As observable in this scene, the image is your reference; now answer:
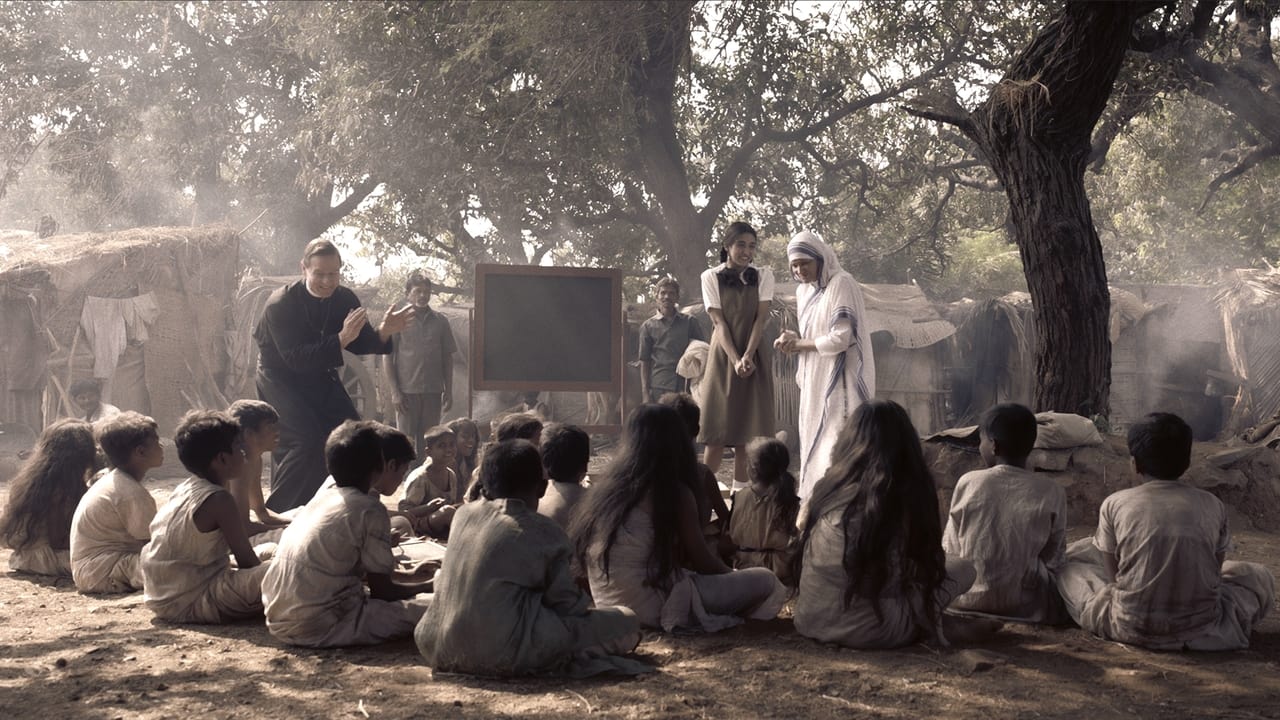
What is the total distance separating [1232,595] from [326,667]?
3.44 meters

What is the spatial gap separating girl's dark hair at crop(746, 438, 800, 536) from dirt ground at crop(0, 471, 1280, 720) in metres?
0.53

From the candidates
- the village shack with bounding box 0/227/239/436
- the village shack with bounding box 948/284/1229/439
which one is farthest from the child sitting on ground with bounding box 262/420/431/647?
the village shack with bounding box 948/284/1229/439

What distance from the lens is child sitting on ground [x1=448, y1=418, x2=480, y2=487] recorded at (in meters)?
7.28

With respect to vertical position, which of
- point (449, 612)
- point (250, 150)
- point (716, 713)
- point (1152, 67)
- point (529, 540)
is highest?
point (250, 150)

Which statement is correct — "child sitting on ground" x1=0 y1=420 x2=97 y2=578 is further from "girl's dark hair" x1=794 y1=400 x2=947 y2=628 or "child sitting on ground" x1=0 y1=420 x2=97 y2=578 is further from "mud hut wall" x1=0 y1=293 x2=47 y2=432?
"mud hut wall" x1=0 y1=293 x2=47 y2=432

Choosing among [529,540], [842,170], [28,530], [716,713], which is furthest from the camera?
[842,170]

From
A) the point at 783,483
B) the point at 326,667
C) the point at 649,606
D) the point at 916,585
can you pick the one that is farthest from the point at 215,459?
the point at 916,585

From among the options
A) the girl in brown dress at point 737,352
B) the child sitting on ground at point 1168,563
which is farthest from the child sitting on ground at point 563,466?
the girl in brown dress at point 737,352

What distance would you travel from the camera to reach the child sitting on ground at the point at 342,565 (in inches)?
169

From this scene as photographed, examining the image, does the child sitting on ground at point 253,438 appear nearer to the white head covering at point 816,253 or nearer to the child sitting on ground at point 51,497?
the child sitting on ground at point 51,497

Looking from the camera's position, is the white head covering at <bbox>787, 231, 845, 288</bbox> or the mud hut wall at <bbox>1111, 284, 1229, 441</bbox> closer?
the white head covering at <bbox>787, 231, 845, 288</bbox>

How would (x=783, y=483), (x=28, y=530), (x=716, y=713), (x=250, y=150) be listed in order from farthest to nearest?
(x=250, y=150) → (x=28, y=530) → (x=783, y=483) → (x=716, y=713)

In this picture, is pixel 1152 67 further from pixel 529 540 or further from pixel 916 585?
pixel 529 540

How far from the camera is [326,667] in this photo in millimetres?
4141
